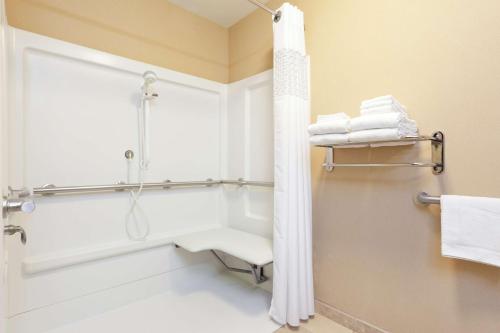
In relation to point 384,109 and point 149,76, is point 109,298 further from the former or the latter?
point 384,109

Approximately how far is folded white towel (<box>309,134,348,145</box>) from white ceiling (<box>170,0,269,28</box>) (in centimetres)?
139

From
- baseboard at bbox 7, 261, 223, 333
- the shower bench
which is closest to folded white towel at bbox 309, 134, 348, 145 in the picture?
the shower bench

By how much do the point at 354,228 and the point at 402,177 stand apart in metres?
0.42

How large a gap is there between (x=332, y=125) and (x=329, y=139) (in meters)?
0.08

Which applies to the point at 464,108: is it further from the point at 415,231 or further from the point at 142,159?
the point at 142,159

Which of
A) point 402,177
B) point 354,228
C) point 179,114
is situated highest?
point 179,114

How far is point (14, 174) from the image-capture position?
1.42m

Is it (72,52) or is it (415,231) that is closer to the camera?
(415,231)

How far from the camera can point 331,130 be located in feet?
4.42

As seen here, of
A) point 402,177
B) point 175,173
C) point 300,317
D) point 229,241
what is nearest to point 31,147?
point 175,173

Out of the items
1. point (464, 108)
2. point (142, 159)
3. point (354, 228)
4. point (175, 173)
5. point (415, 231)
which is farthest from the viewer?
point (175, 173)

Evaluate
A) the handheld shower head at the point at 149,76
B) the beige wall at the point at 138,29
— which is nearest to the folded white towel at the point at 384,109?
the handheld shower head at the point at 149,76

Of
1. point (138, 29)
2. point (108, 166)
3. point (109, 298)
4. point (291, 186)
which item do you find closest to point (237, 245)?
point (291, 186)

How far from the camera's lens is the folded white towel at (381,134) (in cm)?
114
